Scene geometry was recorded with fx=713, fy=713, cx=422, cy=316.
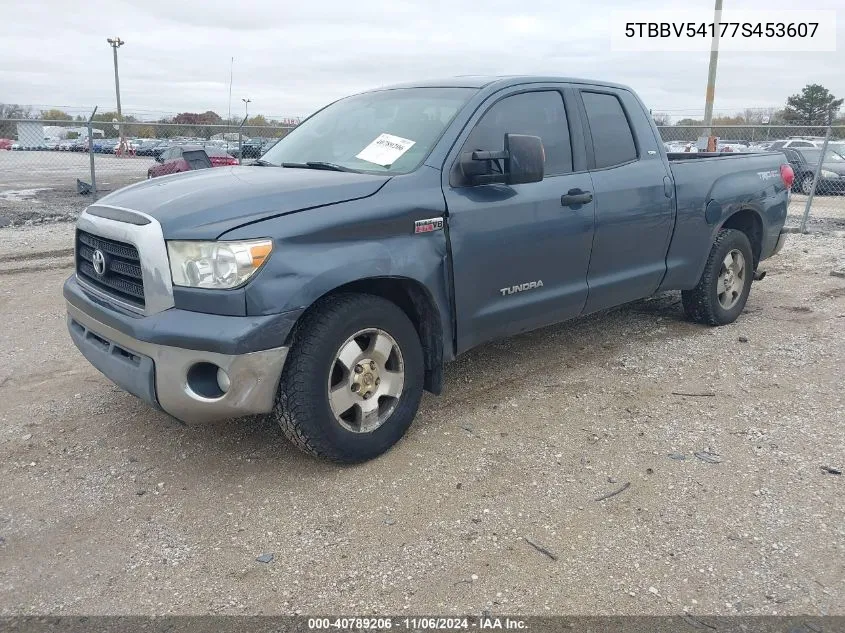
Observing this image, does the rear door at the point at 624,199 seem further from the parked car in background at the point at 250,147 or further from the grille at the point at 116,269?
the parked car in background at the point at 250,147

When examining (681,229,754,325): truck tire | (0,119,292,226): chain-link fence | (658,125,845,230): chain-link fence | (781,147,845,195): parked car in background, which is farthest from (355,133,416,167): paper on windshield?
(781,147,845,195): parked car in background

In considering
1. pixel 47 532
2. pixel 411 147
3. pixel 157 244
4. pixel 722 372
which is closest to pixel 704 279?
pixel 722 372

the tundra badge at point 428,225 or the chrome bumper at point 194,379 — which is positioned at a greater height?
the tundra badge at point 428,225

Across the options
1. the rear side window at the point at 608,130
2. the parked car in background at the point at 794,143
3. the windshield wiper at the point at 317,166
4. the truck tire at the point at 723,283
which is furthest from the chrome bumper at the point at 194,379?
the parked car in background at the point at 794,143

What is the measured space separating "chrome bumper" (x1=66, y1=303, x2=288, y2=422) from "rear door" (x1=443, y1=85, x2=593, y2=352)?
3.74 feet

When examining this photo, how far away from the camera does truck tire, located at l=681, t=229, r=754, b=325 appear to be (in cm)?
554

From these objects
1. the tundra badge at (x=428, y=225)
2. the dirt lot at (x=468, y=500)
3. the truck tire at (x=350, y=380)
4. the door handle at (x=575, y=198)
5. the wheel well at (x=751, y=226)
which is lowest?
the dirt lot at (x=468, y=500)

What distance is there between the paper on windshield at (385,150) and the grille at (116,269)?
1340mm

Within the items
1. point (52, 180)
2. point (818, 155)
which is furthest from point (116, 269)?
point (52, 180)

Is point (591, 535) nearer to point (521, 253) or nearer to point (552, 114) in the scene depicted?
point (521, 253)

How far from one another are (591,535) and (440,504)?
0.66m

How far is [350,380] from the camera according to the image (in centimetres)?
334

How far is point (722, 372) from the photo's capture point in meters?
4.83

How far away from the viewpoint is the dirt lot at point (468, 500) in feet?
8.60
